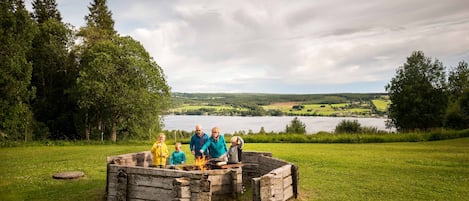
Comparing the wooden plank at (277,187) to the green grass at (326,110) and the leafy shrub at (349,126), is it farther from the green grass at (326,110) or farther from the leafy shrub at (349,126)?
the green grass at (326,110)

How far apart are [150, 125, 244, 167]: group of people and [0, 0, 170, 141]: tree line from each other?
2059cm

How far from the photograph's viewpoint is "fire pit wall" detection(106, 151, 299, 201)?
23.9 ft

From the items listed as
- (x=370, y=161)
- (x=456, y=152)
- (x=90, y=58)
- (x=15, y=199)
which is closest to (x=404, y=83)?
(x=456, y=152)

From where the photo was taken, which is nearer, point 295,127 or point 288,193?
point 288,193

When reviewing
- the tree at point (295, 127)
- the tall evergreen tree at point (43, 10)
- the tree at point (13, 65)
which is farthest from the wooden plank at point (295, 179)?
the tall evergreen tree at point (43, 10)

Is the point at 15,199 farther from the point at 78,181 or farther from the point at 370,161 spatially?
the point at 370,161

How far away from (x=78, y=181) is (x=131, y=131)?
81.0 feet

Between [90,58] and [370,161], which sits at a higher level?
[90,58]

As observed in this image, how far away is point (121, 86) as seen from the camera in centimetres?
3009

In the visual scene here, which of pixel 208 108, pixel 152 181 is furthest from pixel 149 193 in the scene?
pixel 208 108

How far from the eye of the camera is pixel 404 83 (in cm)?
4697

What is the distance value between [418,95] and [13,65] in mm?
45376

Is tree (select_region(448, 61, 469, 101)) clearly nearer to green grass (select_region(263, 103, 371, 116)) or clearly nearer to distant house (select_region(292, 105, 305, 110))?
green grass (select_region(263, 103, 371, 116))

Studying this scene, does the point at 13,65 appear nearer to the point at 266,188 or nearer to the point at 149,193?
the point at 149,193
